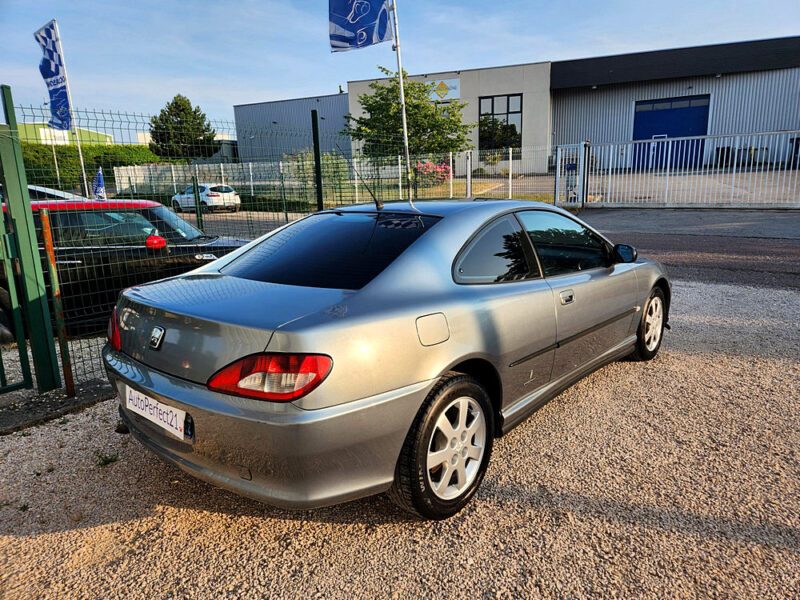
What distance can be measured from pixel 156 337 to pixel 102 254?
3495 millimetres

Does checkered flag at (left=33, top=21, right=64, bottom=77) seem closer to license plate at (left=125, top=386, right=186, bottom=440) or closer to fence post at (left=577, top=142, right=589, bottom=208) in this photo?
license plate at (left=125, top=386, right=186, bottom=440)

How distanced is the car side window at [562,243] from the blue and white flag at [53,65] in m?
14.0

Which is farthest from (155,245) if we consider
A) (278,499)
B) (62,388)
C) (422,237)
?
(278,499)

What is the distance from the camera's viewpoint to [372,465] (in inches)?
84.8

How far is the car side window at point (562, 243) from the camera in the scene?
3.26 metres

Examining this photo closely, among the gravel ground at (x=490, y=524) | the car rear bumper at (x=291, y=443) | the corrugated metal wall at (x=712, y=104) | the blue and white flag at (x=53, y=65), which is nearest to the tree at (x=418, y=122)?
the corrugated metal wall at (x=712, y=104)

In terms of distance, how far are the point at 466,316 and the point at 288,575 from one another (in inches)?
51.8

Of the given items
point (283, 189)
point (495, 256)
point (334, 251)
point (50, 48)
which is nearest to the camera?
point (334, 251)

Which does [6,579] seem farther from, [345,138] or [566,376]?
[345,138]

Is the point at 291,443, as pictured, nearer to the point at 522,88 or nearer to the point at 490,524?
the point at 490,524

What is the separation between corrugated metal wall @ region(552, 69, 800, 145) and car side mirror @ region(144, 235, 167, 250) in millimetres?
36237

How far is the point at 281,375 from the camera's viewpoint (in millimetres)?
1964

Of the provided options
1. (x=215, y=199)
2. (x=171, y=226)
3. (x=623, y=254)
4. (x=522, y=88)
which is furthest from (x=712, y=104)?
(x=171, y=226)

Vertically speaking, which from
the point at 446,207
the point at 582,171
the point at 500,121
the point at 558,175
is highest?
the point at 500,121
